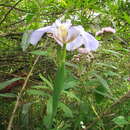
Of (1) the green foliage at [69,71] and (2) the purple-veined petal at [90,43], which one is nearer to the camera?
(2) the purple-veined petal at [90,43]

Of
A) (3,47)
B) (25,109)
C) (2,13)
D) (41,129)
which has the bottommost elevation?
(41,129)

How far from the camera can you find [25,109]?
112 centimetres

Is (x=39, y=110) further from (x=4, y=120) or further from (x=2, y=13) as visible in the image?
(x=2, y=13)

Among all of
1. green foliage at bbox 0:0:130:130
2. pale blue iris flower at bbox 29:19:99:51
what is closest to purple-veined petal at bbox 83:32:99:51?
pale blue iris flower at bbox 29:19:99:51

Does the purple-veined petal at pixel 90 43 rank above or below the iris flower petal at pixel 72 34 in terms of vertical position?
below

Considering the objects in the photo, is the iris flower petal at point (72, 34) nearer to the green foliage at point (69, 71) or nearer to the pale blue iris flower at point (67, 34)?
the pale blue iris flower at point (67, 34)

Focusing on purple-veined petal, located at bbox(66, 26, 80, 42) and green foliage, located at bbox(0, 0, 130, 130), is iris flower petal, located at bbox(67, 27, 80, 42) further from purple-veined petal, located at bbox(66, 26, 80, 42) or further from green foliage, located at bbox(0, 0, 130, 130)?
green foliage, located at bbox(0, 0, 130, 130)

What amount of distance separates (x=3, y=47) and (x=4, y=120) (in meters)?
0.40

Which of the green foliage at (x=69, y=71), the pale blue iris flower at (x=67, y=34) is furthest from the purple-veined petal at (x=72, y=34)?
the green foliage at (x=69, y=71)

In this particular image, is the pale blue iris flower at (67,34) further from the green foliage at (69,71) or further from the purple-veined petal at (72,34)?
the green foliage at (69,71)

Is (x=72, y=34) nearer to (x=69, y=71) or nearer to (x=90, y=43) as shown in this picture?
(x=90, y=43)

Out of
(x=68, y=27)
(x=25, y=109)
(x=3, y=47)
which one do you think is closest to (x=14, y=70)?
(x=3, y=47)

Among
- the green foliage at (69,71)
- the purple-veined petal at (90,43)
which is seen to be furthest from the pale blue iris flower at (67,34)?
the green foliage at (69,71)

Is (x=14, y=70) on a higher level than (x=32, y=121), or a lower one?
higher
